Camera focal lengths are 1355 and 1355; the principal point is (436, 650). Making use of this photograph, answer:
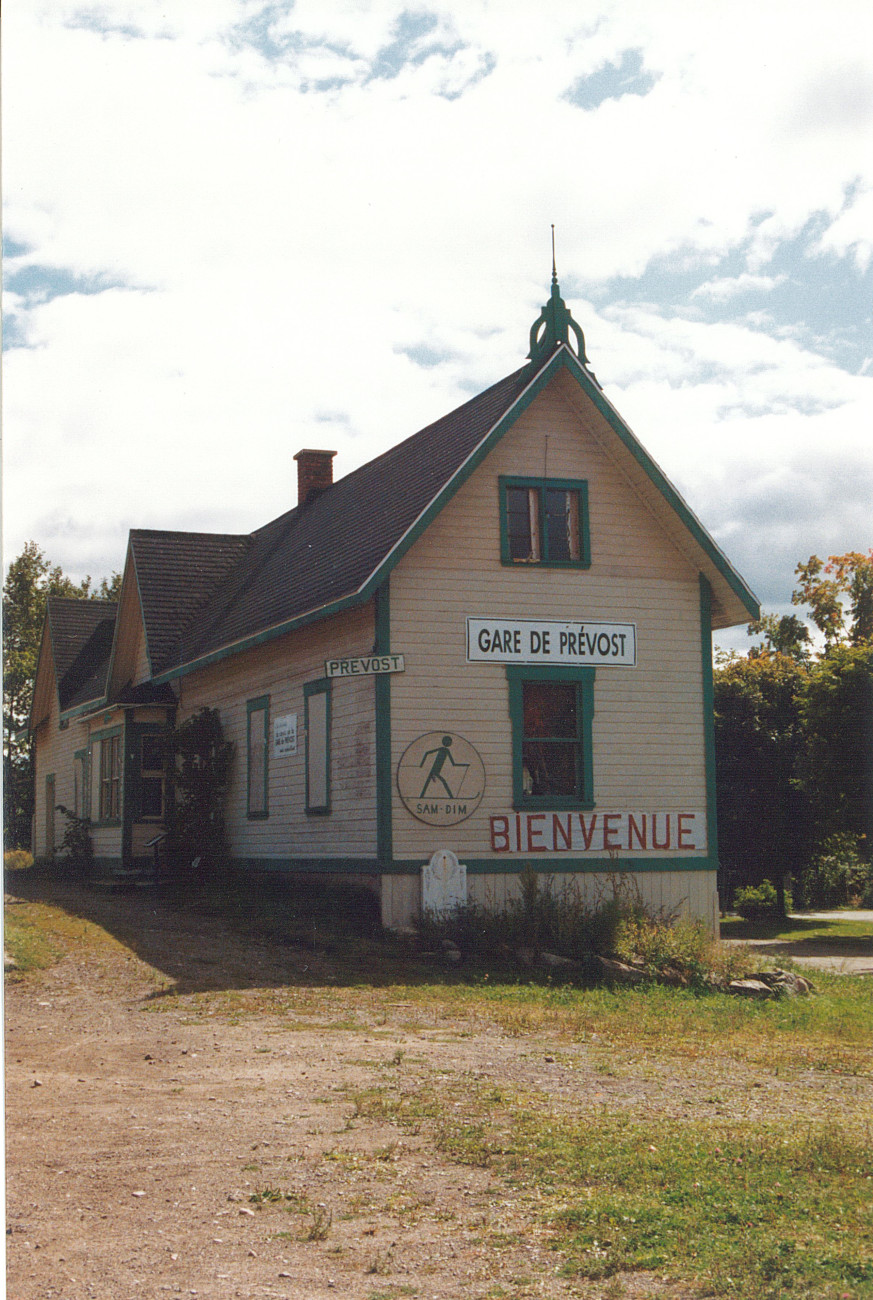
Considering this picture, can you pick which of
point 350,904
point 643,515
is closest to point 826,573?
point 643,515

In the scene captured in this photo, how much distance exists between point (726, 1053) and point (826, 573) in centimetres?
4393

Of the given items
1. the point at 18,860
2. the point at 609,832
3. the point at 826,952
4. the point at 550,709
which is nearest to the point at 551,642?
the point at 550,709

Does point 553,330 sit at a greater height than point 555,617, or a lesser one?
greater

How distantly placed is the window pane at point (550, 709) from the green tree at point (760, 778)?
12.9 meters

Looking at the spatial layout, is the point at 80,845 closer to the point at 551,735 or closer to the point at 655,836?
the point at 551,735

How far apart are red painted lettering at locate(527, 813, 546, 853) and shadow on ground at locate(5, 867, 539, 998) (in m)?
2.26

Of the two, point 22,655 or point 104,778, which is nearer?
point 104,778

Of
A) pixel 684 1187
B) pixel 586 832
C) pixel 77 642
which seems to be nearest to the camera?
pixel 684 1187

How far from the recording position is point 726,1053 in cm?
1106

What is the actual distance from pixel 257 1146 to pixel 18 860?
36.8m

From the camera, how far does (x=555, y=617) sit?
1909 cm

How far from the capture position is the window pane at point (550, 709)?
18.9m

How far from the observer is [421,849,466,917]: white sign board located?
1758 cm

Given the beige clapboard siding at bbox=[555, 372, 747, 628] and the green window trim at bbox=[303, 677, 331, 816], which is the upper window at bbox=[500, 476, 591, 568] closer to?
the beige clapboard siding at bbox=[555, 372, 747, 628]
